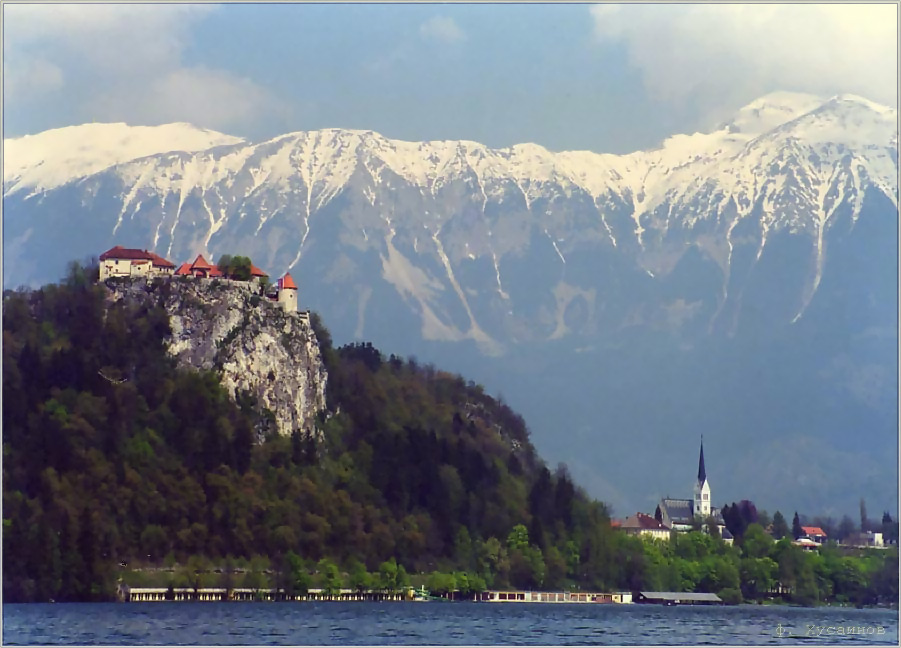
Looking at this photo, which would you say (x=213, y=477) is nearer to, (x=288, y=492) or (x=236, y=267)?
(x=288, y=492)

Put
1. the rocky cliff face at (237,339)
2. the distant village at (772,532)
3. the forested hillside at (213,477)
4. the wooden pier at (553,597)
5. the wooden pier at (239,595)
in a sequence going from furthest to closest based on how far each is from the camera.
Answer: the distant village at (772,532) < the rocky cliff face at (237,339) < the wooden pier at (553,597) < the forested hillside at (213,477) < the wooden pier at (239,595)

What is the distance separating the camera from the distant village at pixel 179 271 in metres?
154

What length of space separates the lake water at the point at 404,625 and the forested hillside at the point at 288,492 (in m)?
7.45

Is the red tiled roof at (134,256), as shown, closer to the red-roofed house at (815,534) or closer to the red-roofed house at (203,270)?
the red-roofed house at (203,270)

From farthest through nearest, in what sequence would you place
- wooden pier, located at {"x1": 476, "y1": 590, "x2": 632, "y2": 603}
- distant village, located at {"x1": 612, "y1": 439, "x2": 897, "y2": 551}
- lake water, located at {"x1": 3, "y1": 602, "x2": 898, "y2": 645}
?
distant village, located at {"x1": 612, "y1": 439, "x2": 897, "y2": 551}
wooden pier, located at {"x1": 476, "y1": 590, "x2": 632, "y2": 603}
lake water, located at {"x1": 3, "y1": 602, "x2": 898, "y2": 645}

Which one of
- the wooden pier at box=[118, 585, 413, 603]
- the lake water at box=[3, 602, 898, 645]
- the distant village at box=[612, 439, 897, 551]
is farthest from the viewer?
the distant village at box=[612, 439, 897, 551]

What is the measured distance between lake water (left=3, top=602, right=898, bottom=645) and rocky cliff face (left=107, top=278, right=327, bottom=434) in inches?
988

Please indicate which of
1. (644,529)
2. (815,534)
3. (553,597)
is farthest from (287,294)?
(815,534)

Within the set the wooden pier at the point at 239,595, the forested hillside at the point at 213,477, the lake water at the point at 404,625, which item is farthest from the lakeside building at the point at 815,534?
the wooden pier at the point at 239,595

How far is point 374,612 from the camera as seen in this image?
11862 cm

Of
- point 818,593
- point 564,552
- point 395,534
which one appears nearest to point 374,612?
point 395,534

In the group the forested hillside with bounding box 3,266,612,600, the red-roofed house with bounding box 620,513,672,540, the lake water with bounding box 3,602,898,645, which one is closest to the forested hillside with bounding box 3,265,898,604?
the forested hillside with bounding box 3,266,612,600

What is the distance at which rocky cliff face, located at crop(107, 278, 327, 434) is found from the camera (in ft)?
493

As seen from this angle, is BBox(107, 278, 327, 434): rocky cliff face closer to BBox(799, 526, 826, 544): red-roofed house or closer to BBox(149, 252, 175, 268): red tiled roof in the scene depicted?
BBox(149, 252, 175, 268): red tiled roof
